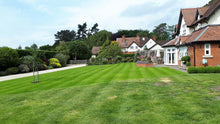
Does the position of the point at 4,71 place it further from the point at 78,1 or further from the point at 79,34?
the point at 79,34

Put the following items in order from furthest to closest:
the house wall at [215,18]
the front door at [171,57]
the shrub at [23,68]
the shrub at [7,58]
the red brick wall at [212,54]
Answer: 1. the front door at [171,57]
2. the shrub at [23,68]
3. the shrub at [7,58]
4. the house wall at [215,18]
5. the red brick wall at [212,54]

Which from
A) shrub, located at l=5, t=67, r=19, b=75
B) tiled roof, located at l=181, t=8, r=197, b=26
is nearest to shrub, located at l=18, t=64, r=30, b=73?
shrub, located at l=5, t=67, r=19, b=75

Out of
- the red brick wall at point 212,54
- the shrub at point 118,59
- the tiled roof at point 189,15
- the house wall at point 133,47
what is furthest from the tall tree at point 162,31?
the red brick wall at point 212,54

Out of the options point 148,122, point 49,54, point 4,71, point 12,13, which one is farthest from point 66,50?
point 148,122

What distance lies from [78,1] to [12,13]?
6904 millimetres

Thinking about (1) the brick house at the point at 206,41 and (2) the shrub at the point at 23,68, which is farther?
(2) the shrub at the point at 23,68

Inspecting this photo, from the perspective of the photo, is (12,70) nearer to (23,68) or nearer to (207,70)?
(23,68)

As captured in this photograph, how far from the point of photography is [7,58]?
18562 mm

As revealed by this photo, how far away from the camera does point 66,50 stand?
41969mm

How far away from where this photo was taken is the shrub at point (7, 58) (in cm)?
1825

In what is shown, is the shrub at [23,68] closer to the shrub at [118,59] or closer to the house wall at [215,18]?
the shrub at [118,59]

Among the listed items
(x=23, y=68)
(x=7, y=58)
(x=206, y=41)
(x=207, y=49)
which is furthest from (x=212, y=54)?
(x=7, y=58)

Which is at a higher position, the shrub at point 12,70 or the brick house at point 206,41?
the brick house at point 206,41

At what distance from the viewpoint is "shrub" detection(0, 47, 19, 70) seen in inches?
719
